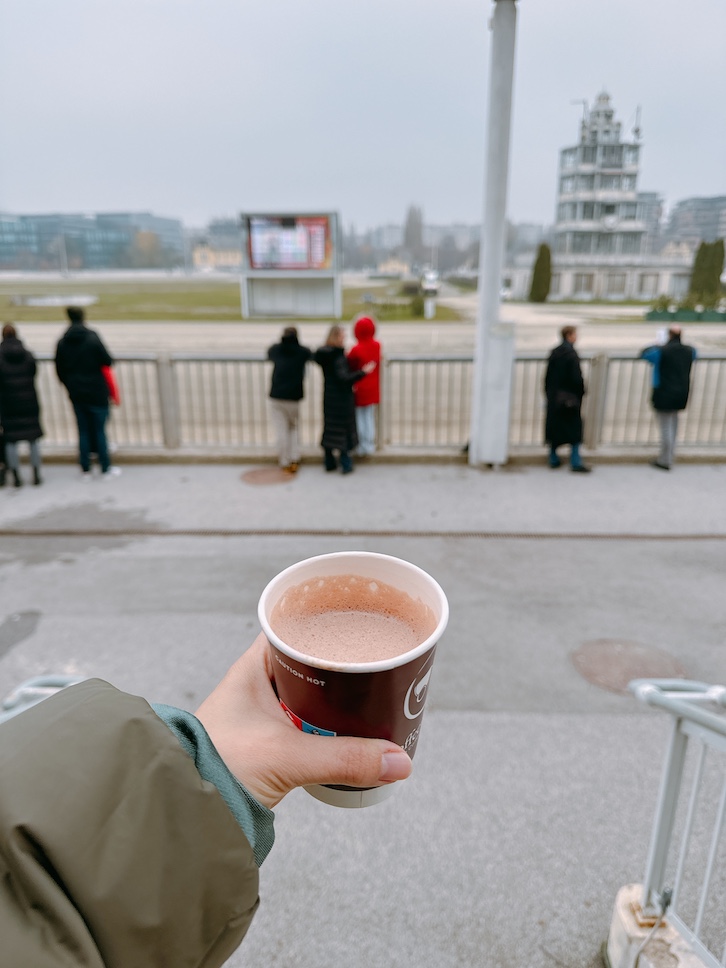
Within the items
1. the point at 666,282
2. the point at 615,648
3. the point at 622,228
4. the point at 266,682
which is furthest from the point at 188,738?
the point at 622,228

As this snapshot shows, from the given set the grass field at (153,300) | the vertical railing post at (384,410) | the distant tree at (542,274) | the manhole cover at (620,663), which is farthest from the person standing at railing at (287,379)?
the distant tree at (542,274)

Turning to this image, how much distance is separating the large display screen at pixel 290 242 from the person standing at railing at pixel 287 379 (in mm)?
17657

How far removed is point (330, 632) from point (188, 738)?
1.20ft

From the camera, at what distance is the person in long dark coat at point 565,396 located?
27.5 feet

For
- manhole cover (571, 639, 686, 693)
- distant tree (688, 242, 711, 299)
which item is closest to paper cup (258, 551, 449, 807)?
manhole cover (571, 639, 686, 693)

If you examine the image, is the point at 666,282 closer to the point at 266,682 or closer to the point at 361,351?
the point at 361,351

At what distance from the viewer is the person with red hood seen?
8.51 metres

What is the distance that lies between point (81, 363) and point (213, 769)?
26.5 feet

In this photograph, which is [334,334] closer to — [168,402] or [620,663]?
[168,402]

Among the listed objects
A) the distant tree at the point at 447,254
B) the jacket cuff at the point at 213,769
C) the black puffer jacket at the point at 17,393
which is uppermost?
the distant tree at the point at 447,254

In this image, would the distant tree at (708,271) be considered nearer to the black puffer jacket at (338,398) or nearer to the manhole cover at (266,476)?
the black puffer jacket at (338,398)

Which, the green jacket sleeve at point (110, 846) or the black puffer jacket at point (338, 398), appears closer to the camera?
the green jacket sleeve at point (110, 846)

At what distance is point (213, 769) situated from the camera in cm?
98

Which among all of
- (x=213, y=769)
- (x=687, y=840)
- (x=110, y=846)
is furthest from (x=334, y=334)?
(x=110, y=846)
